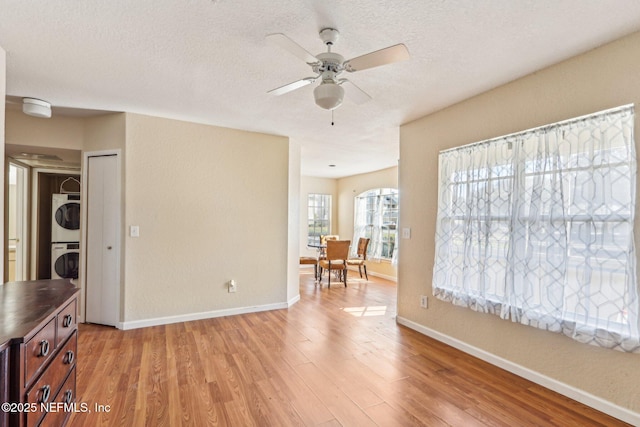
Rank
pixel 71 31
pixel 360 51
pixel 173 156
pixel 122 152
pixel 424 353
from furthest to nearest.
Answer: pixel 173 156 → pixel 122 152 → pixel 424 353 → pixel 360 51 → pixel 71 31

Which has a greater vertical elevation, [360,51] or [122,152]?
[360,51]

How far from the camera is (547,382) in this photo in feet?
7.52

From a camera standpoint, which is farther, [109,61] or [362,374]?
[362,374]

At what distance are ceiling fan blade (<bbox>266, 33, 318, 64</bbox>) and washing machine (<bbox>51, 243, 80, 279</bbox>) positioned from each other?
4.54m

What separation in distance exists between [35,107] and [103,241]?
4.96ft

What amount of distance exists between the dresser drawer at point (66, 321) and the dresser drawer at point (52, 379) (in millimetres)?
62

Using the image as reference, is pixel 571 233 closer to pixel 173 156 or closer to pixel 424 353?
pixel 424 353

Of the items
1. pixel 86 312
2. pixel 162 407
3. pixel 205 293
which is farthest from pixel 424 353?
pixel 86 312

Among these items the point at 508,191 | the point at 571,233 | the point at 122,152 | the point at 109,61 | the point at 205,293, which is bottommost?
the point at 205,293

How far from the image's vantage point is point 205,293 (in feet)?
12.7

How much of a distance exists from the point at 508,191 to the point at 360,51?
5.54ft

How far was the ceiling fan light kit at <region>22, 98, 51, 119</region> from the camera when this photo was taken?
293 cm

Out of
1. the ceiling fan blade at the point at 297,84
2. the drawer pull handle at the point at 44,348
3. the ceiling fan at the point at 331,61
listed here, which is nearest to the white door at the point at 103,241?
the drawer pull handle at the point at 44,348

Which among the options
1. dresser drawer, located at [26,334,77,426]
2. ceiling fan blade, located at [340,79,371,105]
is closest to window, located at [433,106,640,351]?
ceiling fan blade, located at [340,79,371,105]
